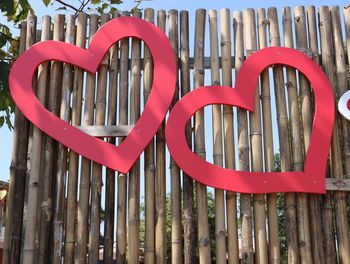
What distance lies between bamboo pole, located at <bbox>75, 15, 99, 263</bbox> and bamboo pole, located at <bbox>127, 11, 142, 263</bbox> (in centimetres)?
36

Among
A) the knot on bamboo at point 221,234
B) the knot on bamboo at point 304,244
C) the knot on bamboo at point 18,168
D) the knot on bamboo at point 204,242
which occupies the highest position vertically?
the knot on bamboo at point 18,168

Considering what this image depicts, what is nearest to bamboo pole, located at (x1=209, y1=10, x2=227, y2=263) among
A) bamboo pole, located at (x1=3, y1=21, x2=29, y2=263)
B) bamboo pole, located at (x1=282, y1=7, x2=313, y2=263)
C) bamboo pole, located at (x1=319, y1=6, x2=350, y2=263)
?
bamboo pole, located at (x1=282, y1=7, x2=313, y2=263)

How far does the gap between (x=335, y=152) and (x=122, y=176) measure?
71.3 inches

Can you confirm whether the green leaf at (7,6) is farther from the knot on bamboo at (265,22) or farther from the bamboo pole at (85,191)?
the knot on bamboo at (265,22)

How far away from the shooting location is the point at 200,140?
3949 mm

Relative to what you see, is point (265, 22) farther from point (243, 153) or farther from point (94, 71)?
point (94, 71)

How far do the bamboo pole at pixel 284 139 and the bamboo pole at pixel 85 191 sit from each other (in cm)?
163

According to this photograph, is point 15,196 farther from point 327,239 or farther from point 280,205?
point 280,205

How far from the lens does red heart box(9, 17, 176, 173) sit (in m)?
3.88

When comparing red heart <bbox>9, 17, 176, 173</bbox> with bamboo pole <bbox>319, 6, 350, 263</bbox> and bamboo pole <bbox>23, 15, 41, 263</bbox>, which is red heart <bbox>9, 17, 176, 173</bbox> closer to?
bamboo pole <bbox>23, 15, 41, 263</bbox>

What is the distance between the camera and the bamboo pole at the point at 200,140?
3.72 m

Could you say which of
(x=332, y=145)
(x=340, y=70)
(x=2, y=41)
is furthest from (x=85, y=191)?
(x=340, y=70)

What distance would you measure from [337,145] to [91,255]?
88.6 inches

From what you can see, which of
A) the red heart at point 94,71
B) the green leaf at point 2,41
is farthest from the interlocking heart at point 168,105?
the green leaf at point 2,41
